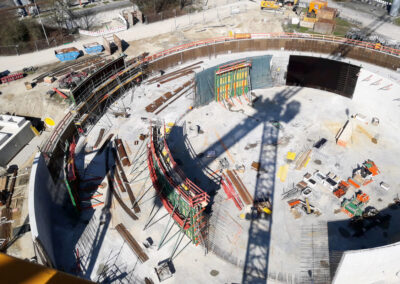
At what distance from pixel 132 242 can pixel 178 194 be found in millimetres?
6604

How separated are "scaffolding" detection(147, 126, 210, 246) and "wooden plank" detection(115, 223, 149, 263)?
4427mm

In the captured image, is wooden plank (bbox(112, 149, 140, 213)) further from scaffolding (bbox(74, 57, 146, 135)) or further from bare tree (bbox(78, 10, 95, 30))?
bare tree (bbox(78, 10, 95, 30))

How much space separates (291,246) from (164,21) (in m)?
52.4

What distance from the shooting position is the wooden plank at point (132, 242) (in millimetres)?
31106

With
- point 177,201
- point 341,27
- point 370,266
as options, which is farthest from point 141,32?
point 370,266

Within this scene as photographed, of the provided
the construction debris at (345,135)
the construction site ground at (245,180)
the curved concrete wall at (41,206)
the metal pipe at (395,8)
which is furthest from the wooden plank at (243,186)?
the metal pipe at (395,8)

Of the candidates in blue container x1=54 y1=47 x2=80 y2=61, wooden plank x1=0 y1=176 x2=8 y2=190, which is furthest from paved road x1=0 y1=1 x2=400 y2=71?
wooden plank x1=0 y1=176 x2=8 y2=190

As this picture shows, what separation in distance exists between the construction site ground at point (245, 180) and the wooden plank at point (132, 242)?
388 millimetres

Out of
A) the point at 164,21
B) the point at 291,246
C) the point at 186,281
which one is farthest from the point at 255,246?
the point at 164,21

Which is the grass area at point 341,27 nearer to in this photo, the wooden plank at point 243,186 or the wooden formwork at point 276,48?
the wooden formwork at point 276,48

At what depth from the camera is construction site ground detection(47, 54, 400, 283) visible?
3081 cm

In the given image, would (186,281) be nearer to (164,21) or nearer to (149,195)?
(149,195)

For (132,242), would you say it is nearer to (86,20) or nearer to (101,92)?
(101,92)

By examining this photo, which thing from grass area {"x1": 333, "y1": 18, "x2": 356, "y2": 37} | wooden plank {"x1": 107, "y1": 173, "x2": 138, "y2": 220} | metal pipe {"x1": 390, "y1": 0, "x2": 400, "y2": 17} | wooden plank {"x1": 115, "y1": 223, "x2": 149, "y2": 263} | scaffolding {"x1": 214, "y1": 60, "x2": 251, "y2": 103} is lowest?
wooden plank {"x1": 115, "y1": 223, "x2": 149, "y2": 263}
